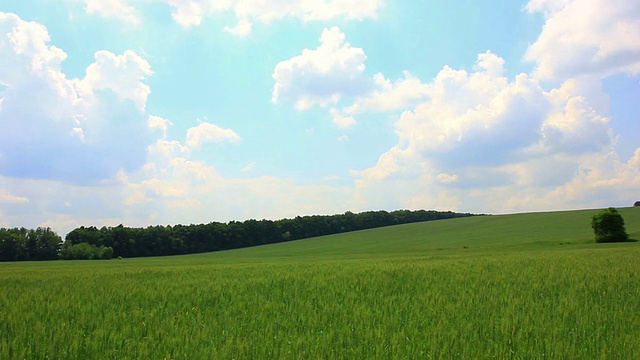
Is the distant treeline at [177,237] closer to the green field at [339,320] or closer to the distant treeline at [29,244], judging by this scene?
the distant treeline at [29,244]

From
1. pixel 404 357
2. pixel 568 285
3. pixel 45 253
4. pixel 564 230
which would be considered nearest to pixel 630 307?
pixel 568 285

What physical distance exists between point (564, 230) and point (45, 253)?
11212cm

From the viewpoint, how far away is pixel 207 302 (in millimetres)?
10039

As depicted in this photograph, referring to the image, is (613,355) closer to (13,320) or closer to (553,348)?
(553,348)

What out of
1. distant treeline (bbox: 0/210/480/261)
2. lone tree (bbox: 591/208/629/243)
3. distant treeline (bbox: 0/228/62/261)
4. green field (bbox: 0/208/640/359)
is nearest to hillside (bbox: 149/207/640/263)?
lone tree (bbox: 591/208/629/243)

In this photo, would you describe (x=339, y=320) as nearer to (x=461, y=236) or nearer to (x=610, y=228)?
(x=610, y=228)

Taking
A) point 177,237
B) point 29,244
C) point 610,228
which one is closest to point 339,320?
point 610,228

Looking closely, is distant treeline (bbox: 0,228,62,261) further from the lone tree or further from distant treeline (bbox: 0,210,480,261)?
the lone tree

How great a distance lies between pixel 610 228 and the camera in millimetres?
56844

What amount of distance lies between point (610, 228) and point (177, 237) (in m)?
93.4

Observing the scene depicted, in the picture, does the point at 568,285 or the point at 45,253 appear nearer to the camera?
the point at 568,285

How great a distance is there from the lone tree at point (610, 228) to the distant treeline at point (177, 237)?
3085 inches

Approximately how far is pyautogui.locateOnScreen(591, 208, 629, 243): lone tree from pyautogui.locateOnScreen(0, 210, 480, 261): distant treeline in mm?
78355

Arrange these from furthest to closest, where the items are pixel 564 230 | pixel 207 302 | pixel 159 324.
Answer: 1. pixel 564 230
2. pixel 207 302
3. pixel 159 324
